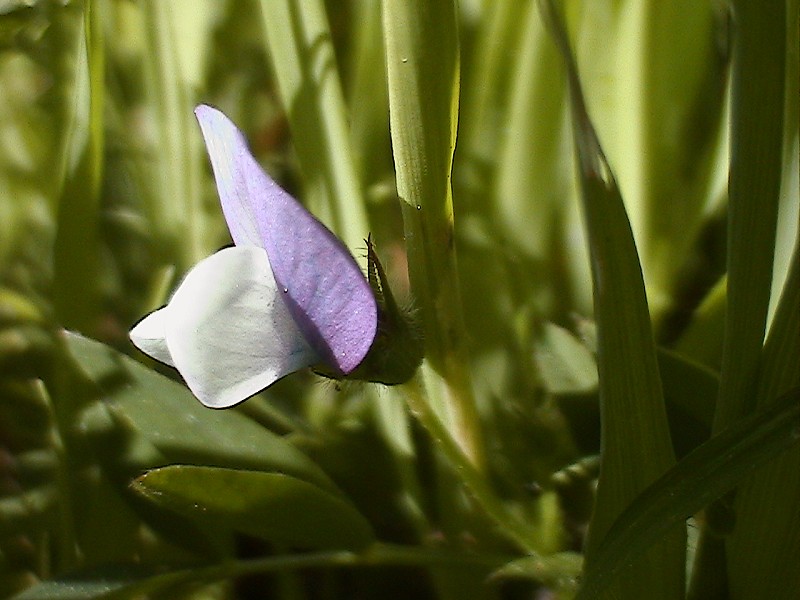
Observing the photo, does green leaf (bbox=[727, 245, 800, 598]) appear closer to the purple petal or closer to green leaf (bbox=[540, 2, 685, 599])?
green leaf (bbox=[540, 2, 685, 599])

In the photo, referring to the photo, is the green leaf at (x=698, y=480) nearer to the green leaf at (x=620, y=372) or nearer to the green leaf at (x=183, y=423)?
the green leaf at (x=620, y=372)

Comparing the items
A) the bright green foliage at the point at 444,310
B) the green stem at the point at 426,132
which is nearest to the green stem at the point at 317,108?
the bright green foliage at the point at 444,310

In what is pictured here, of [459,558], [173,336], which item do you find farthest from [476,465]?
[173,336]

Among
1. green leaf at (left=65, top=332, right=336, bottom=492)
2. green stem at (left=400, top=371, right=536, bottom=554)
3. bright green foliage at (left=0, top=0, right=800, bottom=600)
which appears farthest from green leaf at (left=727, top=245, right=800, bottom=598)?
green leaf at (left=65, top=332, right=336, bottom=492)

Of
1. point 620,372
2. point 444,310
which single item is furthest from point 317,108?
point 620,372

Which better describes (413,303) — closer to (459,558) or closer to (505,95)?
(459,558)

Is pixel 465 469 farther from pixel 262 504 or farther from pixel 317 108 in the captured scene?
pixel 317 108
